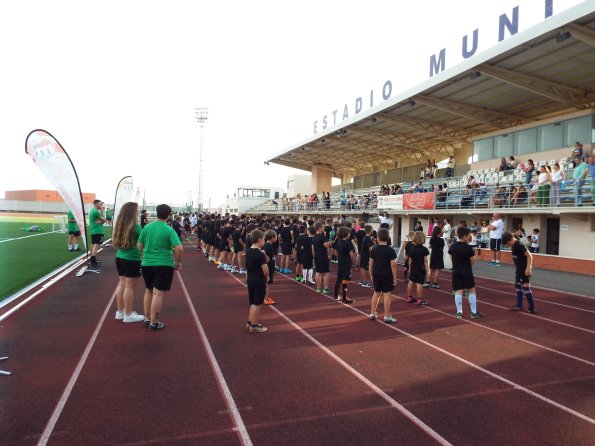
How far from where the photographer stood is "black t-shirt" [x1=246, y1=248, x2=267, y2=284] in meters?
6.38

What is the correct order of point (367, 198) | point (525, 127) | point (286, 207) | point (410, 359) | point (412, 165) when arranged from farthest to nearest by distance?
point (286, 207) → point (412, 165) → point (367, 198) → point (525, 127) → point (410, 359)

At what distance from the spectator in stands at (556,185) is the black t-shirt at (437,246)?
24.1 ft

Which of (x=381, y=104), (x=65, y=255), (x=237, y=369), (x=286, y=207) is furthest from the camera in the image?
(x=286, y=207)

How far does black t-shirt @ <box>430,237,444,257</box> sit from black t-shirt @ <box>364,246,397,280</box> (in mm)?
3886

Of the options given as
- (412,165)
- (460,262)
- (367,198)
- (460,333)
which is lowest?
(460,333)

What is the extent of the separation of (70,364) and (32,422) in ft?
4.83

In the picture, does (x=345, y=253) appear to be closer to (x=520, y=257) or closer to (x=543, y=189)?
(x=520, y=257)

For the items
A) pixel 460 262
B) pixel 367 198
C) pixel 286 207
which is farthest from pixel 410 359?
pixel 286 207

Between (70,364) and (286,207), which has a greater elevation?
(286,207)

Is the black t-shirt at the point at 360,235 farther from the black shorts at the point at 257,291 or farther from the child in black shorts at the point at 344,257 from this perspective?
the black shorts at the point at 257,291

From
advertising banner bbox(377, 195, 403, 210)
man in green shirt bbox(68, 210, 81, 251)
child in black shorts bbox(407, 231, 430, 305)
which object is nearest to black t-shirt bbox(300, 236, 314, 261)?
child in black shorts bbox(407, 231, 430, 305)

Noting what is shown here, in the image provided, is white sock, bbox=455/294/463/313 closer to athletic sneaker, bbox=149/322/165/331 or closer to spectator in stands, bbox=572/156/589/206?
athletic sneaker, bbox=149/322/165/331

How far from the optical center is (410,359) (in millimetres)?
5547

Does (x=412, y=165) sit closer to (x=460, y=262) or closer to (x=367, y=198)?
(x=367, y=198)
